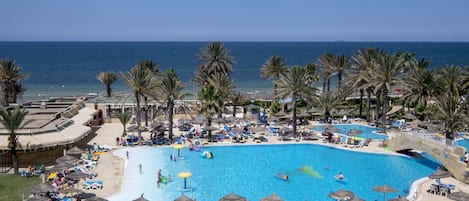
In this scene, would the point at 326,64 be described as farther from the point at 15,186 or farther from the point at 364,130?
the point at 15,186

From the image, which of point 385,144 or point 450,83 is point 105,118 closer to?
point 385,144

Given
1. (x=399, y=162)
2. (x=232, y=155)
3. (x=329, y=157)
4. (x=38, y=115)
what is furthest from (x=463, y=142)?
(x=38, y=115)

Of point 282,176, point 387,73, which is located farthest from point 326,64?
point 282,176

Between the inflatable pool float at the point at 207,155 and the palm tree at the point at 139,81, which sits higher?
the palm tree at the point at 139,81

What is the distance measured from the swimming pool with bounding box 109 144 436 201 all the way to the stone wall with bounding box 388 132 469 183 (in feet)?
4.55

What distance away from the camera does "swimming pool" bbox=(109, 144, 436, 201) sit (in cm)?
3238

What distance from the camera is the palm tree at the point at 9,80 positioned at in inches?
2092

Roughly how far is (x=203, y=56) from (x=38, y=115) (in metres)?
23.3

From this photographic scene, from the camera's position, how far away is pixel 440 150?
3697 centimetres

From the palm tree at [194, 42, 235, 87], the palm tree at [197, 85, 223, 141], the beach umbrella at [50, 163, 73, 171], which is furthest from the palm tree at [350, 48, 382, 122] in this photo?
the beach umbrella at [50, 163, 73, 171]

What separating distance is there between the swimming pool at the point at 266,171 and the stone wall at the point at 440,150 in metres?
1.39

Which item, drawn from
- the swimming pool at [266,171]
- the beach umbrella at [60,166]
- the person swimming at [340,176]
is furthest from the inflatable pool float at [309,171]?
the beach umbrella at [60,166]

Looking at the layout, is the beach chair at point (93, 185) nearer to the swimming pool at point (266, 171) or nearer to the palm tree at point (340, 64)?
the swimming pool at point (266, 171)

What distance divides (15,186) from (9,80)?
1014 inches
